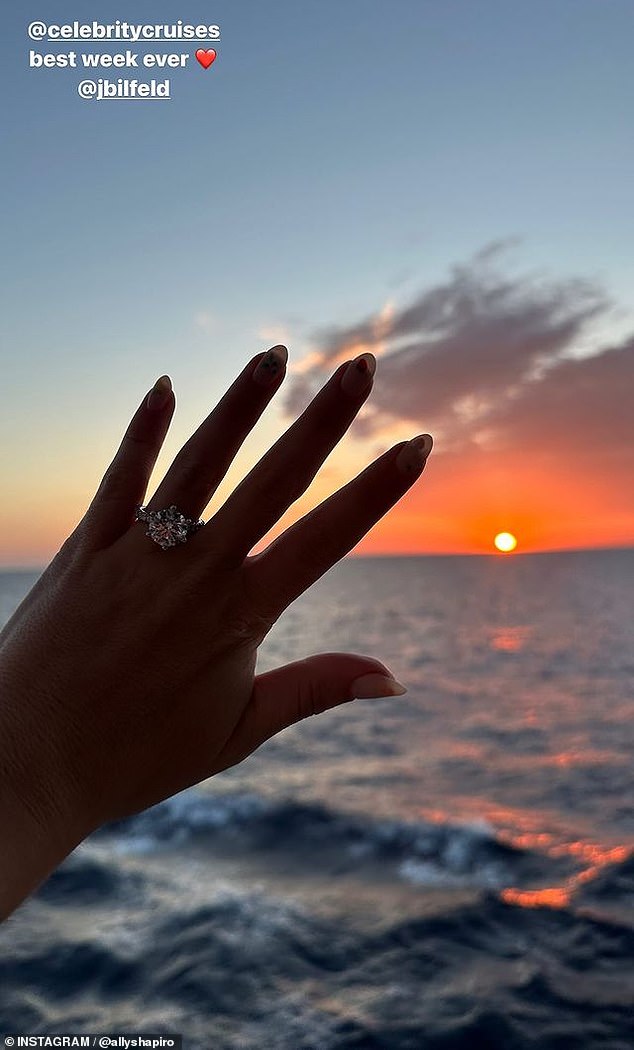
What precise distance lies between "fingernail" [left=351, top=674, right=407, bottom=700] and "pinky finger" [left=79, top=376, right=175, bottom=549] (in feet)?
2.72

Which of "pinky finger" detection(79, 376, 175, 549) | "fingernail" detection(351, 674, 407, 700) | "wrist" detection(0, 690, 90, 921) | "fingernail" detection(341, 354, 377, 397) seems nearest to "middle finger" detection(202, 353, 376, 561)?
"fingernail" detection(341, 354, 377, 397)

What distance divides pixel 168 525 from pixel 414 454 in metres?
0.71

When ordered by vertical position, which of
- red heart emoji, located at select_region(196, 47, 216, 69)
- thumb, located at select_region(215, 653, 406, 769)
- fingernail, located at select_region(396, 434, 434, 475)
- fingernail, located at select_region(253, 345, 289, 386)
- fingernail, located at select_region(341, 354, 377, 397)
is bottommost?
thumb, located at select_region(215, 653, 406, 769)

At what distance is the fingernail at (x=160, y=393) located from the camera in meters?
2.22

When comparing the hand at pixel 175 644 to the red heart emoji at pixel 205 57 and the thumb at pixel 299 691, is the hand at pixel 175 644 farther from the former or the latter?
the red heart emoji at pixel 205 57

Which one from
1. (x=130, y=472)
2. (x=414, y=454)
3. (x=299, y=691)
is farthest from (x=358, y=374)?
(x=299, y=691)

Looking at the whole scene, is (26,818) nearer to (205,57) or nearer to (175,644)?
(175,644)

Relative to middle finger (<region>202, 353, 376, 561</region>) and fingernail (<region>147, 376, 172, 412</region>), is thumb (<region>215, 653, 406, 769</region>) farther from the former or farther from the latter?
fingernail (<region>147, 376, 172, 412</region>)

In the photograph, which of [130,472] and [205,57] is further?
[205,57]

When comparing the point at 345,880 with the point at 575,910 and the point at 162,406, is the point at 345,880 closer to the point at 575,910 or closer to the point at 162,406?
the point at 575,910

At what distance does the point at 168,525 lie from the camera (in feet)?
6.86

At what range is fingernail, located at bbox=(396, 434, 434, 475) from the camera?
1860 mm

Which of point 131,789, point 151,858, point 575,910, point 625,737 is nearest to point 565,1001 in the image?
point 575,910

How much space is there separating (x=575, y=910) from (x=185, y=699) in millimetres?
8037
